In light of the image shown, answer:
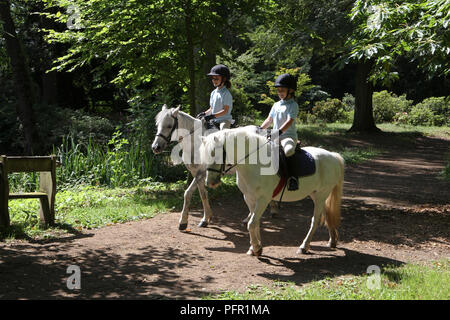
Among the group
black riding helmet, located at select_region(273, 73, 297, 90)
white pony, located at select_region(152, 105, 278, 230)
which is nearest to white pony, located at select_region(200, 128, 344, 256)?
black riding helmet, located at select_region(273, 73, 297, 90)

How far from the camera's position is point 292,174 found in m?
6.54

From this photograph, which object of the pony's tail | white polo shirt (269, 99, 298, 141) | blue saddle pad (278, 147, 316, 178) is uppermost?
white polo shirt (269, 99, 298, 141)

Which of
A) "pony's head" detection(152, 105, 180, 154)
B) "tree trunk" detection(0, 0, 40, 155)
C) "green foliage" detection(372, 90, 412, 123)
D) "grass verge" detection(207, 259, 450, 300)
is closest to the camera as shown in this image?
"grass verge" detection(207, 259, 450, 300)

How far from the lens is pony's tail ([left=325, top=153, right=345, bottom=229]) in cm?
696

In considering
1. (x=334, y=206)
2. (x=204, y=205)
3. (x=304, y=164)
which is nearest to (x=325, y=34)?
(x=204, y=205)

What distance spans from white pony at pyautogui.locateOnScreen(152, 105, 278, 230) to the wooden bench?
2043 millimetres

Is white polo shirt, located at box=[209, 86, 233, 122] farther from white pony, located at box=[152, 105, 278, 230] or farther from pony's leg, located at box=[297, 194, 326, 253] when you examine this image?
pony's leg, located at box=[297, 194, 326, 253]

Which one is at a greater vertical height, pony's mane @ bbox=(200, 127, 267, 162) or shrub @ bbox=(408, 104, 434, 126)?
shrub @ bbox=(408, 104, 434, 126)

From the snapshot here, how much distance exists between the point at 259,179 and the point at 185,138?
A: 2335 millimetres

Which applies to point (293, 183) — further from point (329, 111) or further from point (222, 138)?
point (329, 111)

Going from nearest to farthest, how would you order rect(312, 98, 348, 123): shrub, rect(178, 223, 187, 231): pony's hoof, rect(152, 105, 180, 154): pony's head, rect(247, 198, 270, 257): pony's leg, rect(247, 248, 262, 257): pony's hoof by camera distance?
1. rect(247, 198, 270, 257): pony's leg
2. rect(247, 248, 262, 257): pony's hoof
3. rect(152, 105, 180, 154): pony's head
4. rect(178, 223, 187, 231): pony's hoof
5. rect(312, 98, 348, 123): shrub

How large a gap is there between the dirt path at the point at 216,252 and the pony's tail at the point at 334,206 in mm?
460

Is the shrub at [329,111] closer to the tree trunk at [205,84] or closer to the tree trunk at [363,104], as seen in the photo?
the tree trunk at [363,104]

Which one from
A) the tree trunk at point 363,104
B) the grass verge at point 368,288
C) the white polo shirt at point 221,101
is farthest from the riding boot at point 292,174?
the tree trunk at point 363,104
